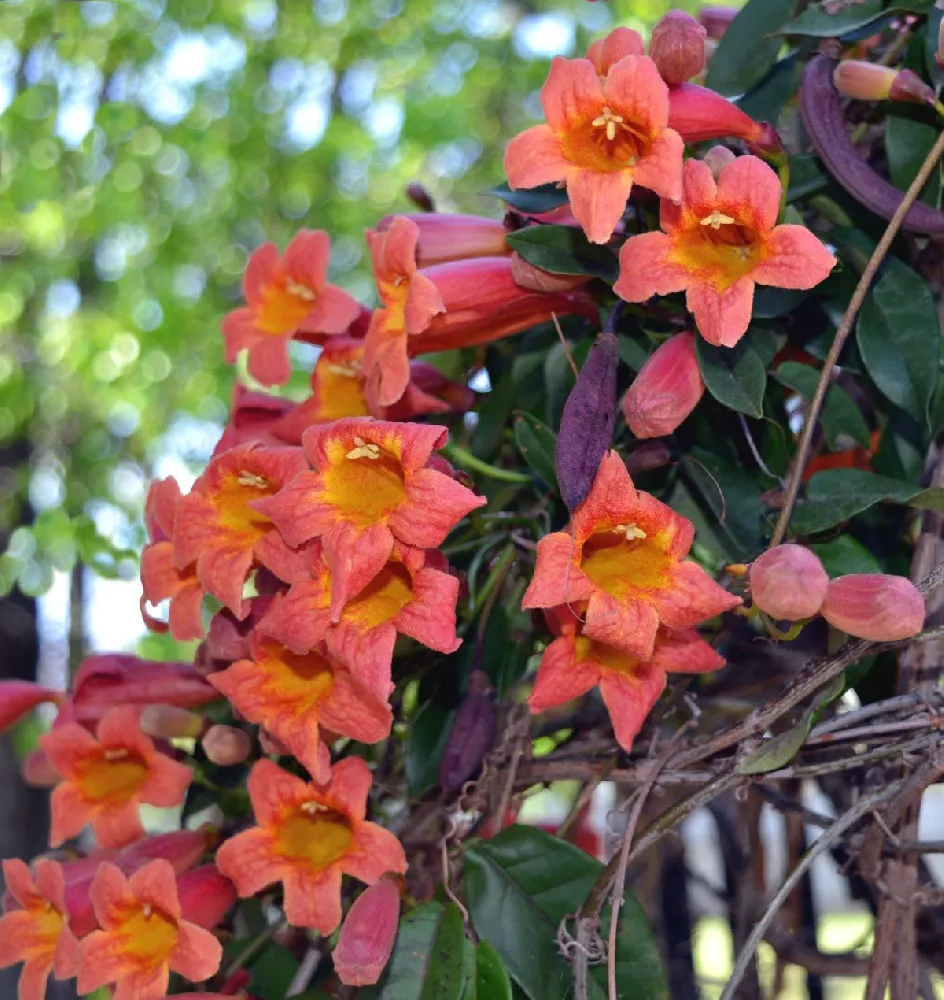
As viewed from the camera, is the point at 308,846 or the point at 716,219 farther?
the point at 308,846

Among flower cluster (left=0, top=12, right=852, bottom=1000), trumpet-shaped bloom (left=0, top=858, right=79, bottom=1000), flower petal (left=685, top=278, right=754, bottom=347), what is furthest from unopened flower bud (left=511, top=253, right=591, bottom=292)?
trumpet-shaped bloom (left=0, top=858, right=79, bottom=1000)

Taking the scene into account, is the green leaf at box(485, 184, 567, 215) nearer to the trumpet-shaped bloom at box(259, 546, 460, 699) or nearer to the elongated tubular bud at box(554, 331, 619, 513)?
the elongated tubular bud at box(554, 331, 619, 513)

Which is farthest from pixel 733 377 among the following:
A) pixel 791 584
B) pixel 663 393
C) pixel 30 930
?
pixel 30 930

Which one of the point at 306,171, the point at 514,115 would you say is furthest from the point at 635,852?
the point at 514,115

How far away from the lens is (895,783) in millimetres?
705

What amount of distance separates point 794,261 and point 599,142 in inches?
6.2

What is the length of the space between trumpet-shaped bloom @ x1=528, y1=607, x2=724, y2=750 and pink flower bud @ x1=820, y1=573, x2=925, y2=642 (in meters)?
0.10

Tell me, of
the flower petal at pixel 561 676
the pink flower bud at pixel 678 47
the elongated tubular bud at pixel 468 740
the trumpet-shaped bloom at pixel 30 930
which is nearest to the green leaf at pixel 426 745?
the elongated tubular bud at pixel 468 740

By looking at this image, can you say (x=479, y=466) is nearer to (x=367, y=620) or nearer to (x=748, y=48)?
(x=367, y=620)

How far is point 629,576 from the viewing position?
27.1 inches

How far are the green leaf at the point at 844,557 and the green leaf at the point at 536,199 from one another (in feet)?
0.99

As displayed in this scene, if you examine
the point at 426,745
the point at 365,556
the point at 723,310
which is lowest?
the point at 426,745

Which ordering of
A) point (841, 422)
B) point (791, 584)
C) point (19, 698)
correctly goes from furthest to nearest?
point (19, 698)
point (841, 422)
point (791, 584)

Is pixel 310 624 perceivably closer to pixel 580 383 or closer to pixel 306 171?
pixel 580 383
